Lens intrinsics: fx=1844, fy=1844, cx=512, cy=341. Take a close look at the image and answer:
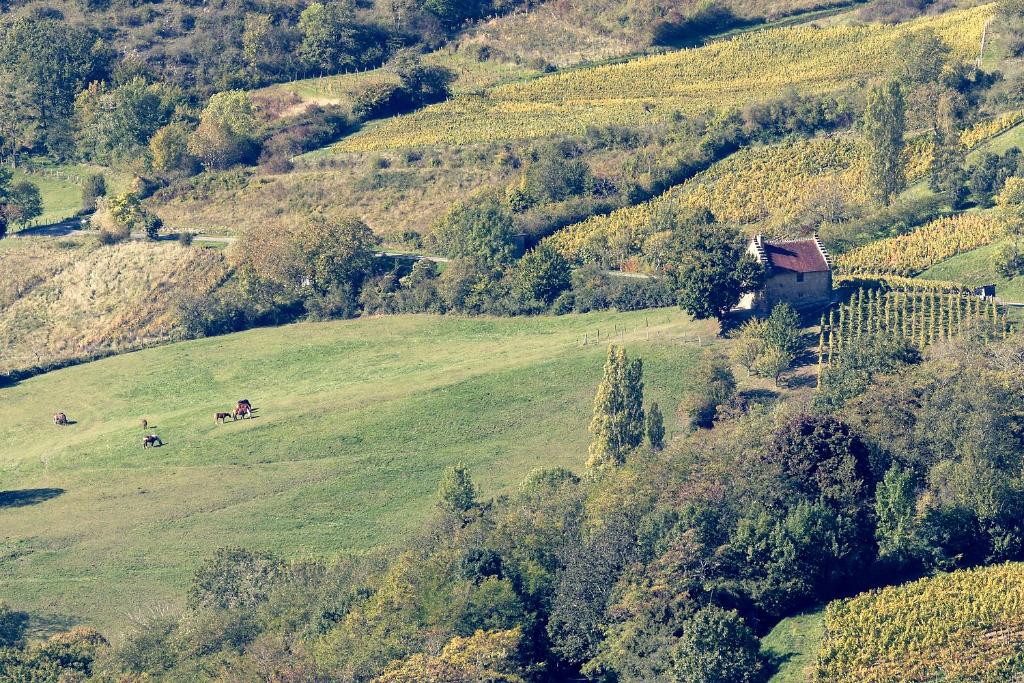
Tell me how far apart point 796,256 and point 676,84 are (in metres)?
49.4

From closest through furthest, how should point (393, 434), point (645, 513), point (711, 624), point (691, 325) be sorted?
point (711, 624)
point (645, 513)
point (393, 434)
point (691, 325)

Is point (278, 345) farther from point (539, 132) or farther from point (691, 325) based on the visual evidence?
point (539, 132)

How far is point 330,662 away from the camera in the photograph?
7781 cm

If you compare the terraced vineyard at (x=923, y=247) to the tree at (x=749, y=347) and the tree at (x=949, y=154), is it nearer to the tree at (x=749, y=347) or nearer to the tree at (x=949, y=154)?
the tree at (x=949, y=154)

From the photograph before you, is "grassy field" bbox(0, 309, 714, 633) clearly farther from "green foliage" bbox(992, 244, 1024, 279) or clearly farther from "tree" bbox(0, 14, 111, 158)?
"tree" bbox(0, 14, 111, 158)

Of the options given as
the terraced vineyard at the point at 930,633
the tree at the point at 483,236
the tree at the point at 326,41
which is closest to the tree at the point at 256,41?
the tree at the point at 326,41

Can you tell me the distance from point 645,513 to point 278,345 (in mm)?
45893

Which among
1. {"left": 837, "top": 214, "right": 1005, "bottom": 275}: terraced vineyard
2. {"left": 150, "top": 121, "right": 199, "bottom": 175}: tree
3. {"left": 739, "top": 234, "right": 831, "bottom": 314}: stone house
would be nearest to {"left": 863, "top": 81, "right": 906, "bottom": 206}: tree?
{"left": 837, "top": 214, "right": 1005, "bottom": 275}: terraced vineyard

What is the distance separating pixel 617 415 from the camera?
95.5m

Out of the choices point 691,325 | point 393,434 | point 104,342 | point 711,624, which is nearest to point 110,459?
point 393,434

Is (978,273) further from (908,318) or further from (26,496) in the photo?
(26,496)

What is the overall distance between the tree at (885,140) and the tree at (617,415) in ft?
128

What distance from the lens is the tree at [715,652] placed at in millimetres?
74688

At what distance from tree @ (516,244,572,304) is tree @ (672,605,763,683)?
4700cm
